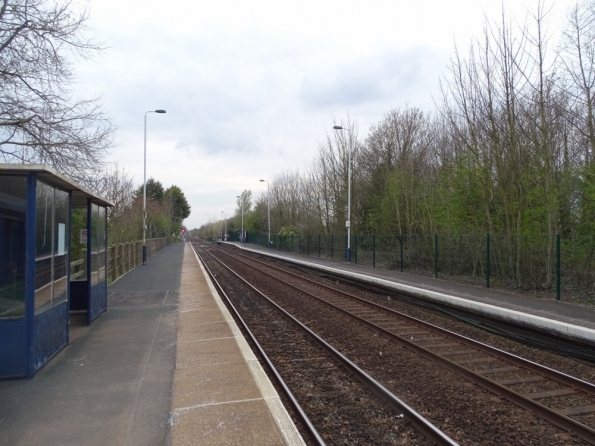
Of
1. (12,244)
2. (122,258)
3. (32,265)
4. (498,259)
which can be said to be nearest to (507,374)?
(32,265)

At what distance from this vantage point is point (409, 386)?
6.24 meters

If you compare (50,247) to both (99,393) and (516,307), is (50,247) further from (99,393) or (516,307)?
(516,307)

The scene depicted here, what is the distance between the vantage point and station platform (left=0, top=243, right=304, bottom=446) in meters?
4.39

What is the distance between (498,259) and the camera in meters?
16.7

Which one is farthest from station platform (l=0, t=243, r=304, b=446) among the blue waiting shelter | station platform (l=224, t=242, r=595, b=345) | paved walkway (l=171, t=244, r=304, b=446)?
station platform (l=224, t=242, r=595, b=345)

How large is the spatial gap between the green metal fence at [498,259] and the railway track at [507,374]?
19.0ft

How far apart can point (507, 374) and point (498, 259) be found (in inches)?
426

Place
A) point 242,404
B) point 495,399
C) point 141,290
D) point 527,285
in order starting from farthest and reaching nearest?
point 141,290
point 527,285
point 495,399
point 242,404

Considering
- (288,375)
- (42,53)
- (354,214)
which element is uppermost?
(42,53)

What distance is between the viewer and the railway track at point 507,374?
17.0ft

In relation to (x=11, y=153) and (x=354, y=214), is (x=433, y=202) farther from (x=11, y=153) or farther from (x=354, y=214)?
(x=11, y=153)

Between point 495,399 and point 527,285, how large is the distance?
1072cm

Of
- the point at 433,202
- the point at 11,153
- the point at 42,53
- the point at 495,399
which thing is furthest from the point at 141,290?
the point at 433,202

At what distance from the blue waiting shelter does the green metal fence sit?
484 inches
